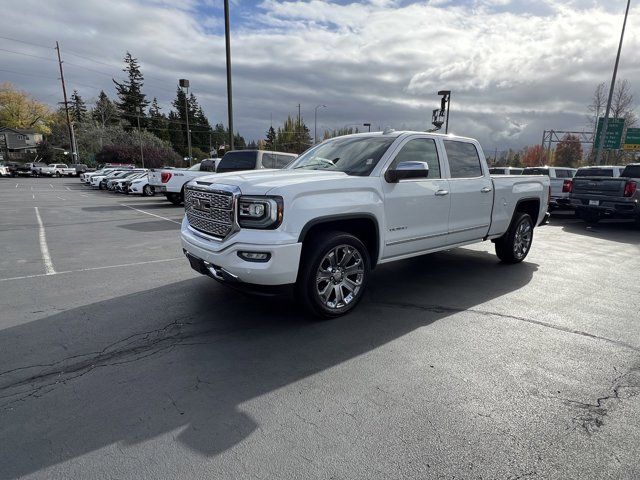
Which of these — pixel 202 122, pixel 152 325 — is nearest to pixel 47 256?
pixel 152 325

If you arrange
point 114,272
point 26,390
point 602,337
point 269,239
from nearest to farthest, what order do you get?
point 26,390 → point 269,239 → point 602,337 → point 114,272

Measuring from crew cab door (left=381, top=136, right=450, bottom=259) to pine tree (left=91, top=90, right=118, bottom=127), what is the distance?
95.7 metres

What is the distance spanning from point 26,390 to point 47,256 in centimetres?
501

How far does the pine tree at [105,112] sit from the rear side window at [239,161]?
86.4 m

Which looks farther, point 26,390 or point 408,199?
point 408,199

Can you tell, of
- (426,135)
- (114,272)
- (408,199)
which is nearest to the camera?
(408,199)

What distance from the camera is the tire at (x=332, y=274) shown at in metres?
4.00

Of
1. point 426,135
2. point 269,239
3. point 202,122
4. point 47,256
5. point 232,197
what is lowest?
point 47,256

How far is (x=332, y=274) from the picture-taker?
424 centimetres

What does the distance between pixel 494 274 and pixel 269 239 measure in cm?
424

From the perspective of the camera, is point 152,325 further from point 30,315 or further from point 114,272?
point 114,272

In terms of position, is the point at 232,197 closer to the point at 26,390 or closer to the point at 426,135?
the point at 26,390

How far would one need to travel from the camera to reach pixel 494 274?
20.7 ft

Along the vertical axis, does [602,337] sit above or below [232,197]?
below
